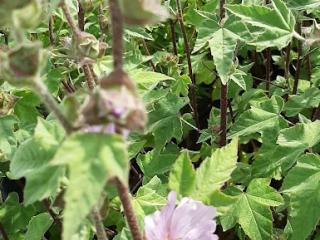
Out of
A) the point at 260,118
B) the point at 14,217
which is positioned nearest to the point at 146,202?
the point at 260,118

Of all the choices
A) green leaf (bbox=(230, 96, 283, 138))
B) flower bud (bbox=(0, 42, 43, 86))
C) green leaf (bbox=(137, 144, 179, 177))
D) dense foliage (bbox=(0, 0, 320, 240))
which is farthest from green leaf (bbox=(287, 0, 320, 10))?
flower bud (bbox=(0, 42, 43, 86))

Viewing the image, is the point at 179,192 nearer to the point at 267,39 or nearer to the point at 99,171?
the point at 99,171

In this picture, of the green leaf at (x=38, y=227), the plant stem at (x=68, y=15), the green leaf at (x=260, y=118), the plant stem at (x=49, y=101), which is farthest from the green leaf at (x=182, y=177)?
the green leaf at (x=260, y=118)

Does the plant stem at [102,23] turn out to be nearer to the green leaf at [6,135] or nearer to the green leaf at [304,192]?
the green leaf at [6,135]

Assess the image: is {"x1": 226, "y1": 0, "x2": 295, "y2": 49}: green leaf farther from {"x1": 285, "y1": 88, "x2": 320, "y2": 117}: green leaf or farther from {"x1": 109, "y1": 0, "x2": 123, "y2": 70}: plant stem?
{"x1": 109, "y1": 0, "x2": 123, "y2": 70}: plant stem

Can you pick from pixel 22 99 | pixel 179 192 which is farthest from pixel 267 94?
pixel 179 192
